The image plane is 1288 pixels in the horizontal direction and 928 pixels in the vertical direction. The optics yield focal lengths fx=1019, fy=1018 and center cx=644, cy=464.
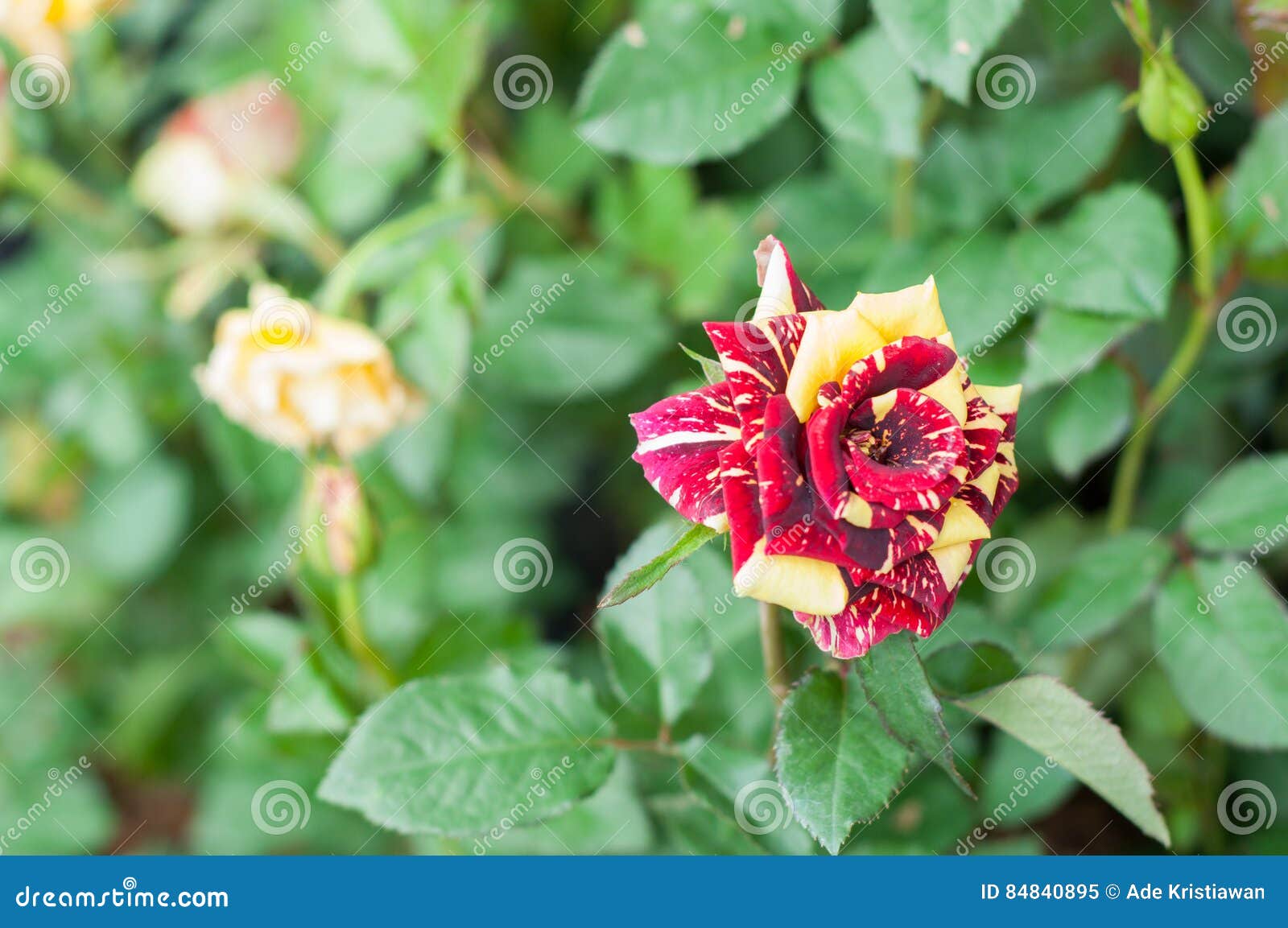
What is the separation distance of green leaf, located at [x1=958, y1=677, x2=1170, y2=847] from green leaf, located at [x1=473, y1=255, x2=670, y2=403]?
56cm

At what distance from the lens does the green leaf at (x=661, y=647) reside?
0.73 meters

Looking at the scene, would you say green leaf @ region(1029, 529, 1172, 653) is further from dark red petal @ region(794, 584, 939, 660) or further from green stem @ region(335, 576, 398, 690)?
green stem @ region(335, 576, 398, 690)

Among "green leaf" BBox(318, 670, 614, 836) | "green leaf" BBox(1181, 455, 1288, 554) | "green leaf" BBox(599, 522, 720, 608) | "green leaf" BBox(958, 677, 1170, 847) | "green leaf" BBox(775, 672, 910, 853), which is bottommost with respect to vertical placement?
"green leaf" BBox(318, 670, 614, 836)

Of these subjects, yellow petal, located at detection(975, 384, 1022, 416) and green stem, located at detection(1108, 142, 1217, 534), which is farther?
green stem, located at detection(1108, 142, 1217, 534)

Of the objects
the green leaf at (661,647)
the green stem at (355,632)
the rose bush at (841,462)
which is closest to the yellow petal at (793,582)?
the rose bush at (841,462)

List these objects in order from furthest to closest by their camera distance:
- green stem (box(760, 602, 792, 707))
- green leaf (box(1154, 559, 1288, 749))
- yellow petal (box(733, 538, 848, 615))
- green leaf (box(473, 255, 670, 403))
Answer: green leaf (box(473, 255, 670, 403))
green leaf (box(1154, 559, 1288, 749))
green stem (box(760, 602, 792, 707))
yellow petal (box(733, 538, 848, 615))

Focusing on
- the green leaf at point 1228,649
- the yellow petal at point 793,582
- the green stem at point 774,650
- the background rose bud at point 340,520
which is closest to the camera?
the yellow petal at point 793,582

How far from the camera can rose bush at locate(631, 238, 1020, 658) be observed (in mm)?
461

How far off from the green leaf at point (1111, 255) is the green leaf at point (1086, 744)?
32 centimetres

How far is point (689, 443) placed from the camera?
49cm

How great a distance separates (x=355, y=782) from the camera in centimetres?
67

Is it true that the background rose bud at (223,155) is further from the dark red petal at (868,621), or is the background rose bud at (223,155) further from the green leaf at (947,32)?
the dark red petal at (868,621)

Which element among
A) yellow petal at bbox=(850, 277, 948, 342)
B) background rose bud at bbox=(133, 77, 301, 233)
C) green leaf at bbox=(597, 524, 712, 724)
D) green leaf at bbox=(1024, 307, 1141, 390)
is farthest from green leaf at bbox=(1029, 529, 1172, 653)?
background rose bud at bbox=(133, 77, 301, 233)

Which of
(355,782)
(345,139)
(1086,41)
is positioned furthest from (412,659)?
(1086,41)
